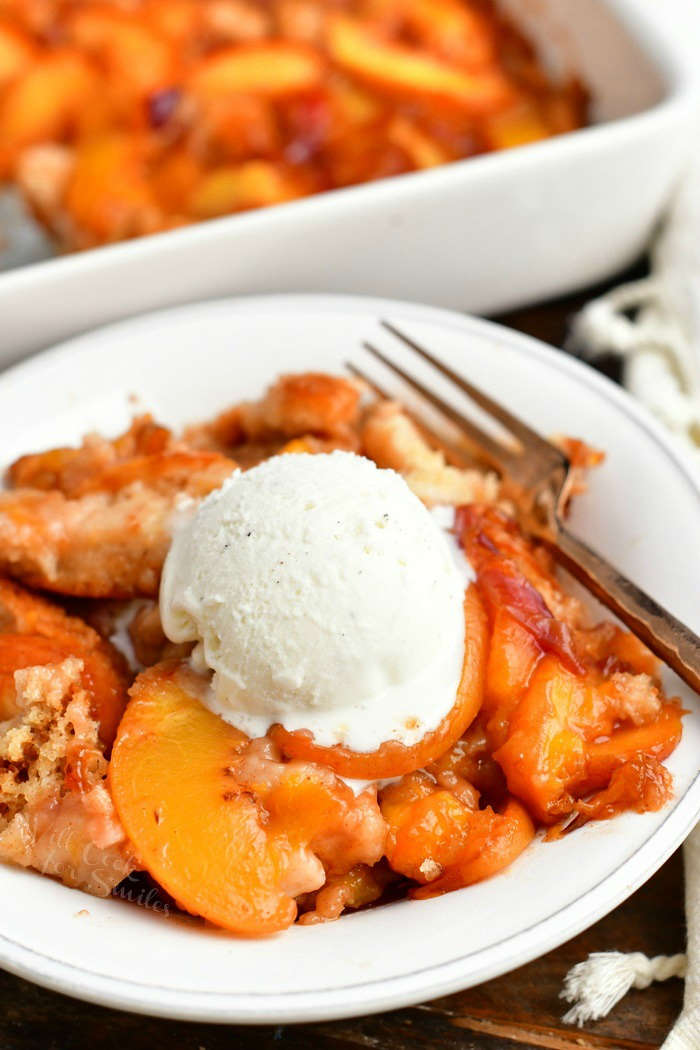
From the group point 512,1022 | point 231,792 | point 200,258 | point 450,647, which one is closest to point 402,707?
point 450,647

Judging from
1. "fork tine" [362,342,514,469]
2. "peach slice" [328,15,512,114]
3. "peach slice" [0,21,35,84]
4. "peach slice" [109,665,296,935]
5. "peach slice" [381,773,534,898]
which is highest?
"peach slice" [328,15,512,114]

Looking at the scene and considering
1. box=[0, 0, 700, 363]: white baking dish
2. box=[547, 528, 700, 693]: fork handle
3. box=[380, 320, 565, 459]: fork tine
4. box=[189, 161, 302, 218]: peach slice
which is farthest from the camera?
box=[189, 161, 302, 218]: peach slice

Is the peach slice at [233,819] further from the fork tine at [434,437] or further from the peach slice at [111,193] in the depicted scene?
the peach slice at [111,193]

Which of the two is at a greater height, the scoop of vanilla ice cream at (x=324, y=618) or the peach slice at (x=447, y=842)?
the scoop of vanilla ice cream at (x=324, y=618)

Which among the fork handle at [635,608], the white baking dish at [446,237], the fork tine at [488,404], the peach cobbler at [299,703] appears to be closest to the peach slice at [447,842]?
the peach cobbler at [299,703]

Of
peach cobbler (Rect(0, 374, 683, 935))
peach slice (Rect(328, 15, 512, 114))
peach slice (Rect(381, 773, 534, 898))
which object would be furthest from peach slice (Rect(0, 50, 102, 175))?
peach slice (Rect(381, 773, 534, 898))

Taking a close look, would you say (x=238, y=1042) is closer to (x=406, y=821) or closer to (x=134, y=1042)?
(x=134, y=1042)

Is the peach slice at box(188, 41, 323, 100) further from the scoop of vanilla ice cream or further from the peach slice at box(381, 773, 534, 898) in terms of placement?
the peach slice at box(381, 773, 534, 898)

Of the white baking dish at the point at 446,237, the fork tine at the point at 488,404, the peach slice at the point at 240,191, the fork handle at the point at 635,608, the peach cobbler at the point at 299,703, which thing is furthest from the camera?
the peach slice at the point at 240,191
